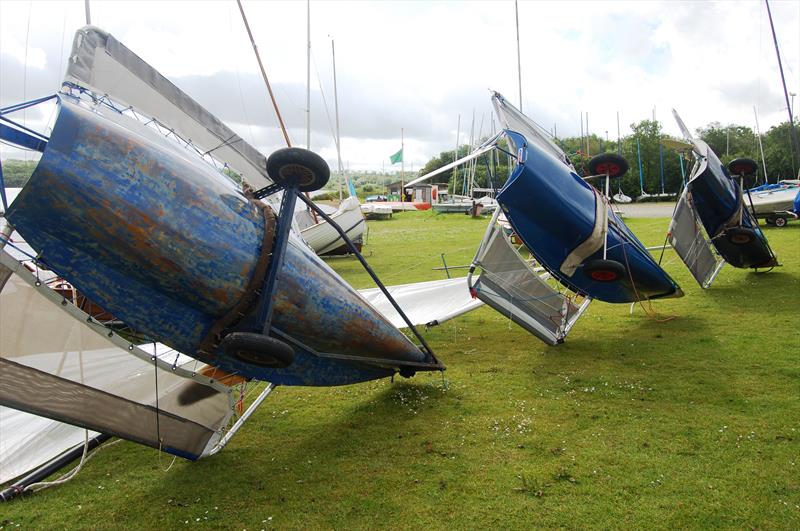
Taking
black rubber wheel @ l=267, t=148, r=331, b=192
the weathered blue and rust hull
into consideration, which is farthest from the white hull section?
black rubber wheel @ l=267, t=148, r=331, b=192

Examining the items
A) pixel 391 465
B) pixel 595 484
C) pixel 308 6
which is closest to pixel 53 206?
pixel 391 465

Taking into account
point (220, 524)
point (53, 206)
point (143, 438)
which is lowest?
point (220, 524)

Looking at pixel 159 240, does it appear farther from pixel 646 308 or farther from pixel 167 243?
pixel 646 308

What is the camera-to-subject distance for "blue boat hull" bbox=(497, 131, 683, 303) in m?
8.47

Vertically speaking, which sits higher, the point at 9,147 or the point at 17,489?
the point at 9,147

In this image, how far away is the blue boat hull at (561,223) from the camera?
8.47 m

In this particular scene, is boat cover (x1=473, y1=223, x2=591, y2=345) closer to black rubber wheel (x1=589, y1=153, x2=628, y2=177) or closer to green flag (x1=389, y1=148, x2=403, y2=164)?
black rubber wheel (x1=589, y1=153, x2=628, y2=177)

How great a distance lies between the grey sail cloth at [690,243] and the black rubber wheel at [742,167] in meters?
2.11

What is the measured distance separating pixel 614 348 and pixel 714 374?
1.80 metres

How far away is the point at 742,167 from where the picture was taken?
13.1 m

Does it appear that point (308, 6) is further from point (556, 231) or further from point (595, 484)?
point (595, 484)

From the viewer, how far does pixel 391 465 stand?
18.4 feet

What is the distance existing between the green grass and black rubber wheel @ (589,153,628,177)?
2.99m

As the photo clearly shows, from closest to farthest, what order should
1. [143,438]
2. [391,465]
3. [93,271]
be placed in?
[93,271] < [143,438] < [391,465]
